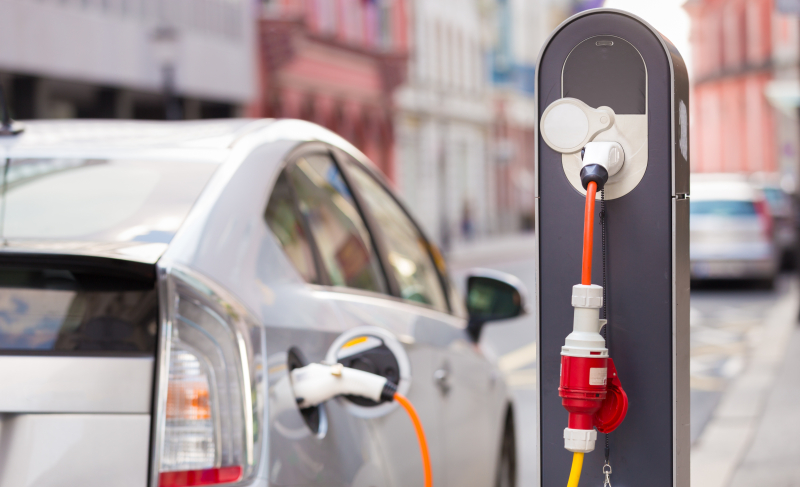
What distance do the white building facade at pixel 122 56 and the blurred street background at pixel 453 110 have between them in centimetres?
4

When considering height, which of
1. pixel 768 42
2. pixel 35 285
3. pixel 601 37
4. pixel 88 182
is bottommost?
pixel 35 285

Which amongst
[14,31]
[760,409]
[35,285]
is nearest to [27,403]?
[35,285]

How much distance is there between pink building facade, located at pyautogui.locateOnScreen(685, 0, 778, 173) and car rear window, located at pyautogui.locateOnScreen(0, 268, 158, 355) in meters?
65.9

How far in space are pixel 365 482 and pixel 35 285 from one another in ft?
2.54

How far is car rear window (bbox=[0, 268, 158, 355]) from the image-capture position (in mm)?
1964

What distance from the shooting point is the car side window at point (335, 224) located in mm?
2715

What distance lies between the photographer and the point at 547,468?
2230 millimetres

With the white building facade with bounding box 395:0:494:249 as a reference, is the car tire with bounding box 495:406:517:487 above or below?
below

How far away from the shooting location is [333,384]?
210 centimetres

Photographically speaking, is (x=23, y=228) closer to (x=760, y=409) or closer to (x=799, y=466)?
(x=799, y=466)

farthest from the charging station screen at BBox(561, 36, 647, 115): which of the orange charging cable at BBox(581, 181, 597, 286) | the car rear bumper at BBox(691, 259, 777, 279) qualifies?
the car rear bumper at BBox(691, 259, 777, 279)

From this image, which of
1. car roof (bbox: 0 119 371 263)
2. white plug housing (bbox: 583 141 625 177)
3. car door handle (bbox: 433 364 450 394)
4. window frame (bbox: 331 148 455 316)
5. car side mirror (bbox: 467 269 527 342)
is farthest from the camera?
car side mirror (bbox: 467 269 527 342)

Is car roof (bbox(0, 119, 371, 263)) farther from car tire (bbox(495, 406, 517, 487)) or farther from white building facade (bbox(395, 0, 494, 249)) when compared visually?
white building facade (bbox(395, 0, 494, 249))

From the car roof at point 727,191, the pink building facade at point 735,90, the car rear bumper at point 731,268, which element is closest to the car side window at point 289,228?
the car rear bumper at point 731,268
